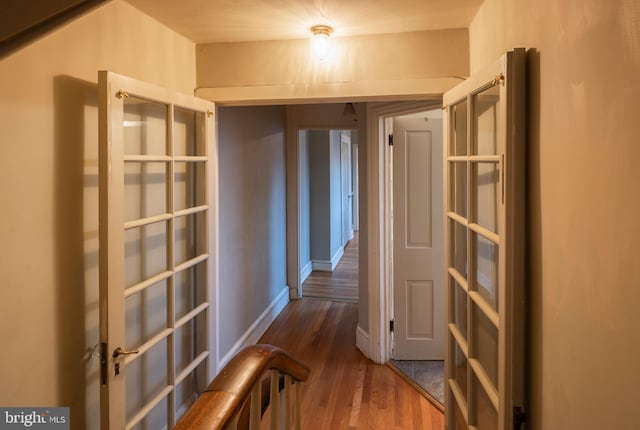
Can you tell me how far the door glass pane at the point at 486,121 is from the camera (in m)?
1.60

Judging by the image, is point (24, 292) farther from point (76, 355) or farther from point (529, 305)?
point (529, 305)

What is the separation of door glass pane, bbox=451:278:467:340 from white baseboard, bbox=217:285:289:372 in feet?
6.07

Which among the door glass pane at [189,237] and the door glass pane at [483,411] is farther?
the door glass pane at [189,237]

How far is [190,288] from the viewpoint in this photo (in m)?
2.36

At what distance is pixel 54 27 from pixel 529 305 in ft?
4.60

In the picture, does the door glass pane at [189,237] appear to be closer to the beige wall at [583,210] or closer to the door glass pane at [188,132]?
the door glass pane at [188,132]

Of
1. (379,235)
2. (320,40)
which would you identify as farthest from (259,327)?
(320,40)

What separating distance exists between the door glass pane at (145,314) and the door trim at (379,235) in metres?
1.91

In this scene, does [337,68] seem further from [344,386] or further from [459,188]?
[344,386]

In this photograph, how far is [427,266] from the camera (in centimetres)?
366

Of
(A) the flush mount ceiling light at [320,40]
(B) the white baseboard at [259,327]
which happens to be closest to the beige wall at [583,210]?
(A) the flush mount ceiling light at [320,40]

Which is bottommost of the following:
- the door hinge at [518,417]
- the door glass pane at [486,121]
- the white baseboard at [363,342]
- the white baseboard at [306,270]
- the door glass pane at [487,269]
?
the white baseboard at [363,342]

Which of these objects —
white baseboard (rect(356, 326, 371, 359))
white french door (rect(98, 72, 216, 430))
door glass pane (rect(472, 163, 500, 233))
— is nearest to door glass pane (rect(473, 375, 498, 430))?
door glass pane (rect(472, 163, 500, 233))

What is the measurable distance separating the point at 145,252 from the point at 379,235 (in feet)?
6.67
